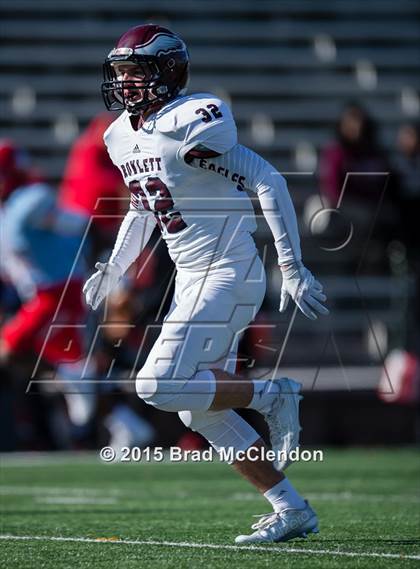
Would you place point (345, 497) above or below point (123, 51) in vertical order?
below

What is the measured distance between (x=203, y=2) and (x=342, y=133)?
12.4 ft

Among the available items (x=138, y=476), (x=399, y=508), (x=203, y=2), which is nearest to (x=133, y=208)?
(x=399, y=508)

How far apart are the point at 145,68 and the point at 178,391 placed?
3.35 ft

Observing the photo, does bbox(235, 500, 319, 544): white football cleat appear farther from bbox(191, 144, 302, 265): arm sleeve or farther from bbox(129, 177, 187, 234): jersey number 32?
bbox(129, 177, 187, 234): jersey number 32

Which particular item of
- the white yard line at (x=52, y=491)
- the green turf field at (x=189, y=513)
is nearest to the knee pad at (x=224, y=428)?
the green turf field at (x=189, y=513)

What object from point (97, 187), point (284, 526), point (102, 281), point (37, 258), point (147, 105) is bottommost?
point (37, 258)

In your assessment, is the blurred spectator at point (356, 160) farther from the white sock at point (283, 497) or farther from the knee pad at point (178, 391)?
the knee pad at point (178, 391)

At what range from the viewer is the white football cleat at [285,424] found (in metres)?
3.80

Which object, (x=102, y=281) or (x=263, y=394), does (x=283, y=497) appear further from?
(x=102, y=281)

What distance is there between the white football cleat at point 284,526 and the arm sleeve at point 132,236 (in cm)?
97

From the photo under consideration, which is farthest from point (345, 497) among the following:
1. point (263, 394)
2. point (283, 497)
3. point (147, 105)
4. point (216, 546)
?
point (147, 105)

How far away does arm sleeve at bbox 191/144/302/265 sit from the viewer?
3758 millimetres

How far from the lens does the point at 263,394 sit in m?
3.82

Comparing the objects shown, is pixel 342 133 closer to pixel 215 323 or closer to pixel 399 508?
pixel 399 508
